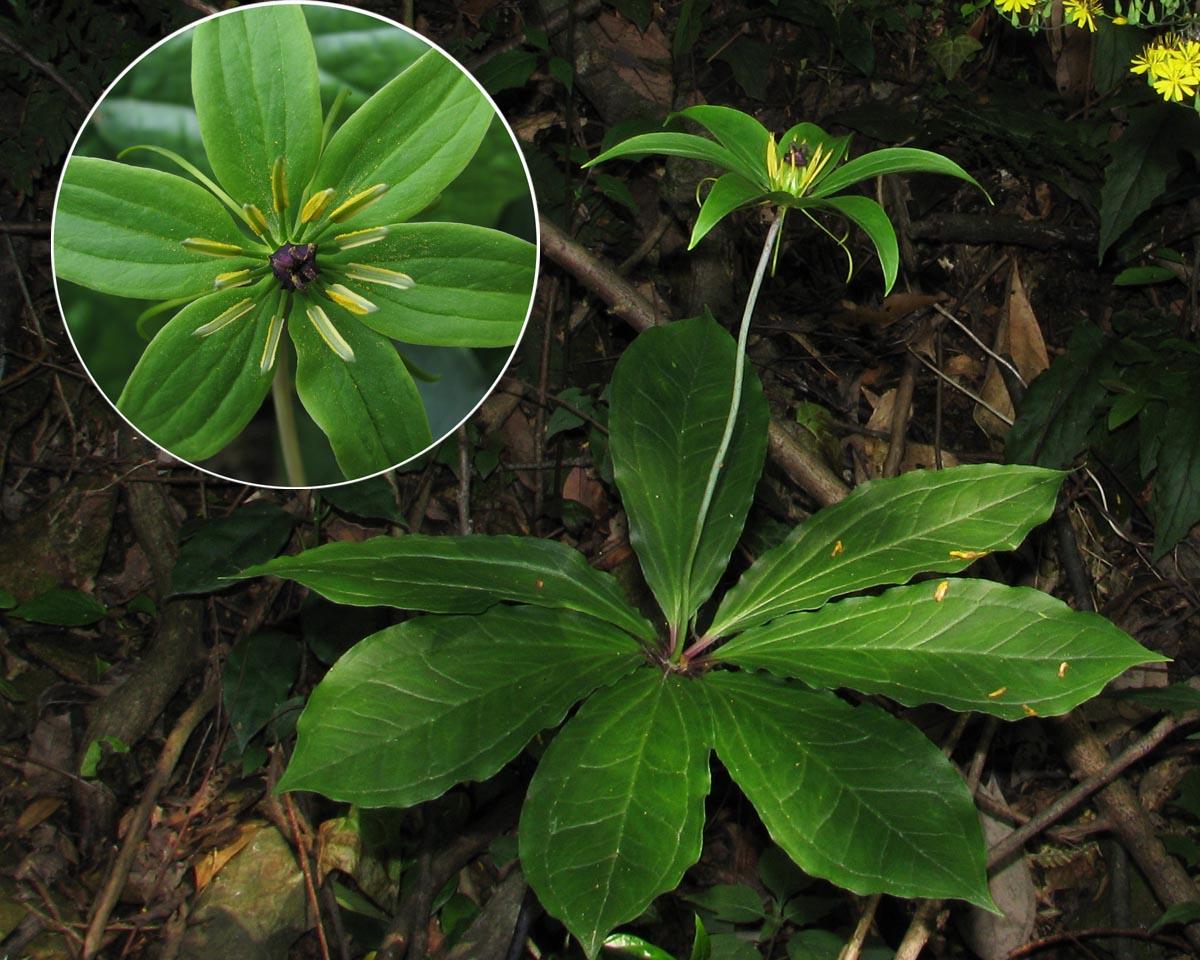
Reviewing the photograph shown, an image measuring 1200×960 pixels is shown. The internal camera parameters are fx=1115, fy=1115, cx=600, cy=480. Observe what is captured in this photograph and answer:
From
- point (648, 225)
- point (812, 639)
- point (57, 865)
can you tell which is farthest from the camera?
point (648, 225)

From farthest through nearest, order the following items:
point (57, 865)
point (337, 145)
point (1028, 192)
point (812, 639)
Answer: point (1028, 192) → point (57, 865) → point (812, 639) → point (337, 145)

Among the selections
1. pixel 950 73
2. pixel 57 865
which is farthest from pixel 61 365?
pixel 950 73

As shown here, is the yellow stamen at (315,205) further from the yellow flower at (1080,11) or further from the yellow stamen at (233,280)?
the yellow flower at (1080,11)

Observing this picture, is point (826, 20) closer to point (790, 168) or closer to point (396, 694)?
point (790, 168)

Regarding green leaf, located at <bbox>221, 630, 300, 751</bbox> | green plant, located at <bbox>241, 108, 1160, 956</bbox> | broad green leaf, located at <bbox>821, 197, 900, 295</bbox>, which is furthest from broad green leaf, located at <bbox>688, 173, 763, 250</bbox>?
green leaf, located at <bbox>221, 630, 300, 751</bbox>

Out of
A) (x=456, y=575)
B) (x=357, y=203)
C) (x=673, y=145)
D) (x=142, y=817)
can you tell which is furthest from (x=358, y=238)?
(x=142, y=817)

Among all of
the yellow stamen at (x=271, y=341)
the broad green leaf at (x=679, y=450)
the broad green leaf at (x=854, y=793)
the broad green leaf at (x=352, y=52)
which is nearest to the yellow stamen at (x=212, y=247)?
the yellow stamen at (x=271, y=341)

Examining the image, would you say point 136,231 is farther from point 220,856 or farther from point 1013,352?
point 1013,352
